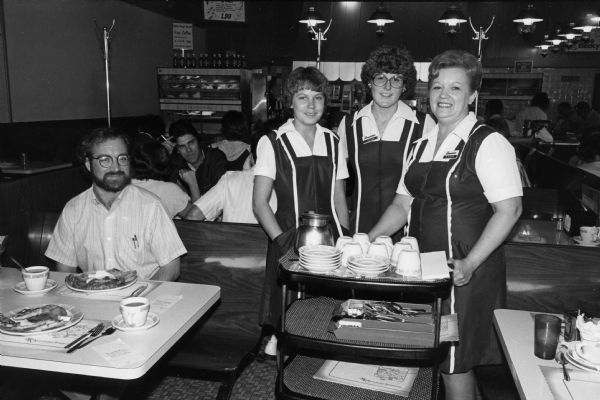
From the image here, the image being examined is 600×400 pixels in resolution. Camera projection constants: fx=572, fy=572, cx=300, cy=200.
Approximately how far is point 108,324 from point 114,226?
3.07 ft

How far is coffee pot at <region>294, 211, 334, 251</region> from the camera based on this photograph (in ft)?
7.11

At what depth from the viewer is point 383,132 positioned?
314cm

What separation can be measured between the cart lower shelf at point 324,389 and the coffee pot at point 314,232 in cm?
54

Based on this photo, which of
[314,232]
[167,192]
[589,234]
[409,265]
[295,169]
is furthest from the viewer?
[167,192]

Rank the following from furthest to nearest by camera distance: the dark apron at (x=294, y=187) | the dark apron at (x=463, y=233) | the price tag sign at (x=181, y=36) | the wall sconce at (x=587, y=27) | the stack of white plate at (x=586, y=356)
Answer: the wall sconce at (x=587, y=27)
the price tag sign at (x=181, y=36)
the dark apron at (x=294, y=187)
the dark apron at (x=463, y=233)
the stack of white plate at (x=586, y=356)

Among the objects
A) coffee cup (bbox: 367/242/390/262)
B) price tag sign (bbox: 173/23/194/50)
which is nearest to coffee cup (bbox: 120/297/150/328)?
coffee cup (bbox: 367/242/390/262)

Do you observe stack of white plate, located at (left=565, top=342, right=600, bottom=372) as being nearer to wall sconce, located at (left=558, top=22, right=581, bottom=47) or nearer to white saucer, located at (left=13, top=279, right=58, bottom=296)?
white saucer, located at (left=13, top=279, right=58, bottom=296)

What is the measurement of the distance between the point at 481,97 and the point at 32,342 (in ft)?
40.8

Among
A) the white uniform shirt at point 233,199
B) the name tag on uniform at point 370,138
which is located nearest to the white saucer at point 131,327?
the white uniform shirt at point 233,199

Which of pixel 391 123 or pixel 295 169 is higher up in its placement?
pixel 391 123

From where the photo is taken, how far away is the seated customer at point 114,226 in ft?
9.60

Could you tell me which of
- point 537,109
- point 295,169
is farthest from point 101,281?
point 537,109

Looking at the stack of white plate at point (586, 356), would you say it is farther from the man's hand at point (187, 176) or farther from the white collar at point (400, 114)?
the man's hand at point (187, 176)

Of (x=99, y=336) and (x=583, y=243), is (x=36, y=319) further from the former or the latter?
(x=583, y=243)
